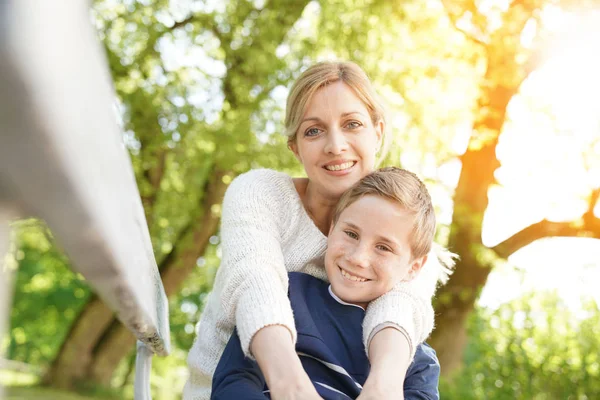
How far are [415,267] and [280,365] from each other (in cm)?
62

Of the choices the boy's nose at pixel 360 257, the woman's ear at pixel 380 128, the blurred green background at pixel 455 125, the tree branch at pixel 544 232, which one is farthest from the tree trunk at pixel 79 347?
the boy's nose at pixel 360 257

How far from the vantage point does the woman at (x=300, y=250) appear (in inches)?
60.2

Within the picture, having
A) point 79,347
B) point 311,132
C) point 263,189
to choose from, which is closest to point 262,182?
point 263,189

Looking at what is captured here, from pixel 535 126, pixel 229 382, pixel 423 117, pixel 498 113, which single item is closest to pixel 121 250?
pixel 229 382

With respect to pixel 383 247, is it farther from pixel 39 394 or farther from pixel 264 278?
pixel 39 394

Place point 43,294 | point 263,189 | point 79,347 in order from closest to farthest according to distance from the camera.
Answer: point 263,189 < point 79,347 < point 43,294

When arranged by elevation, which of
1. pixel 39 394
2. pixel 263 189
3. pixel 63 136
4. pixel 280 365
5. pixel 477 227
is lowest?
pixel 39 394

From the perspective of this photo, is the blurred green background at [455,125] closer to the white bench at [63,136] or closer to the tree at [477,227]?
the tree at [477,227]

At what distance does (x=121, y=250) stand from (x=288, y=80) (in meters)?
8.48

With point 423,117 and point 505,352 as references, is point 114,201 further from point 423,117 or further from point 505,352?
point 423,117

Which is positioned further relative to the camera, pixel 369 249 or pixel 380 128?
pixel 380 128

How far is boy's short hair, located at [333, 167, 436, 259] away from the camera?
1.82 m

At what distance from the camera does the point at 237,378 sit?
4.99 feet

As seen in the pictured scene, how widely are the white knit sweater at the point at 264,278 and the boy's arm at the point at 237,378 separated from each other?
0.14 ft
